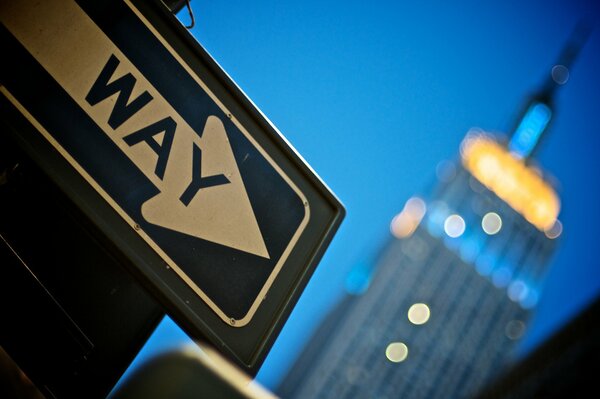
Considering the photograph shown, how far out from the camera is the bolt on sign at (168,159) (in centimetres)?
118

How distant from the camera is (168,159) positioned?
4.29ft

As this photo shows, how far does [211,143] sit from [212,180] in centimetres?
13

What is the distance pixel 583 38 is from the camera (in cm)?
8000

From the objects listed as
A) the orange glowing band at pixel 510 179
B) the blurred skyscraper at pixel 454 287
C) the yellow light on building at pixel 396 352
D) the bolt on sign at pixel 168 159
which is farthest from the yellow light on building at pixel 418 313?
the bolt on sign at pixel 168 159

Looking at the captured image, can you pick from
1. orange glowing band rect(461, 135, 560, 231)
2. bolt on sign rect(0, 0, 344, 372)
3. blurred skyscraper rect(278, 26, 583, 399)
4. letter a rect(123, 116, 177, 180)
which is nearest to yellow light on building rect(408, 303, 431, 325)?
blurred skyscraper rect(278, 26, 583, 399)

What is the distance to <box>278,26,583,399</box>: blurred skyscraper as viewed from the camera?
2258 inches

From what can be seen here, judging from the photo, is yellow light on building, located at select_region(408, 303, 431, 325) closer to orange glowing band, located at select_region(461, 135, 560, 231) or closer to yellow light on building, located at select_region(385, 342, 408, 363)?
yellow light on building, located at select_region(385, 342, 408, 363)

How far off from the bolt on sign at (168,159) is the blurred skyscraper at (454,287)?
199 feet

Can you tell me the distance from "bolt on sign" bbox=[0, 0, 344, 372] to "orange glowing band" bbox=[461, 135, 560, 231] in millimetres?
69364

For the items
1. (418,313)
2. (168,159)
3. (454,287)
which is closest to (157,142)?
(168,159)

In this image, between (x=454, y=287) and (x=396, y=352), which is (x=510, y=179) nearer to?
(x=454, y=287)

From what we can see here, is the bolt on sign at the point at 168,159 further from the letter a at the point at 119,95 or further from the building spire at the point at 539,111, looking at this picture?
the building spire at the point at 539,111

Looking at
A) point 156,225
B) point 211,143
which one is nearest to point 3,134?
point 156,225

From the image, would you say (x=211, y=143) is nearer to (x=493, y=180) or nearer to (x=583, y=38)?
(x=493, y=180)
